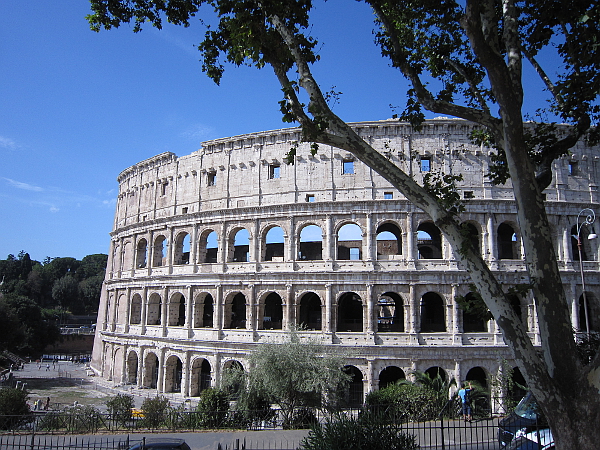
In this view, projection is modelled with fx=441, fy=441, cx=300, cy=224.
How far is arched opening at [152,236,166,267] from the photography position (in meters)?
29.2

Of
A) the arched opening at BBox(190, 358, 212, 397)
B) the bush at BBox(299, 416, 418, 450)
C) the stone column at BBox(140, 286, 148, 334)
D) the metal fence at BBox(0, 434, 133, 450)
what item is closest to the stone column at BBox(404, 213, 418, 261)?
the arched opening at BBox(190, 358, 212, 397)

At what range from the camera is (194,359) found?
2514 centimetres

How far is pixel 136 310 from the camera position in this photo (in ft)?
99.1

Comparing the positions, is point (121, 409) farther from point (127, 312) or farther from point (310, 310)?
point (127, 312)

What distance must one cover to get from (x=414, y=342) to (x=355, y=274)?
4357 millimetres

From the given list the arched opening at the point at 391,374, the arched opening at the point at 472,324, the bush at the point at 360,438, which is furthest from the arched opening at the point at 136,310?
the bush at the point at 360,438

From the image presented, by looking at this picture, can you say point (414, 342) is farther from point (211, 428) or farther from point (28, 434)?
point (28, 434)

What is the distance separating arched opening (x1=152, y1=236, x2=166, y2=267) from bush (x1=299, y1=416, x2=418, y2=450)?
22.3m

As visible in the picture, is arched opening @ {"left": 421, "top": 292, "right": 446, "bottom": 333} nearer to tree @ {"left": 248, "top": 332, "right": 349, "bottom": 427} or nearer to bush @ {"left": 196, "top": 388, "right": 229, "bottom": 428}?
tree @ {"left": 248, "top": 332, "right": 349, "bottom": 427}

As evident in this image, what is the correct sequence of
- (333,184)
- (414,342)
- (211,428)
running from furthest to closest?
(333,184)
(414,342)
(211,428)

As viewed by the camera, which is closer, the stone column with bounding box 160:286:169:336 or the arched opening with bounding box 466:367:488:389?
the arched opening with bounding box 466:367:488:389

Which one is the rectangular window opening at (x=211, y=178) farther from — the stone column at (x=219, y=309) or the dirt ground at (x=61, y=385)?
the dirt ground at (x=61, y=385)

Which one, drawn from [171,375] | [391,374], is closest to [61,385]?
[171,375]

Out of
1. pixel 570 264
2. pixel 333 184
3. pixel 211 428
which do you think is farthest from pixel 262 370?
pixel 570 264
